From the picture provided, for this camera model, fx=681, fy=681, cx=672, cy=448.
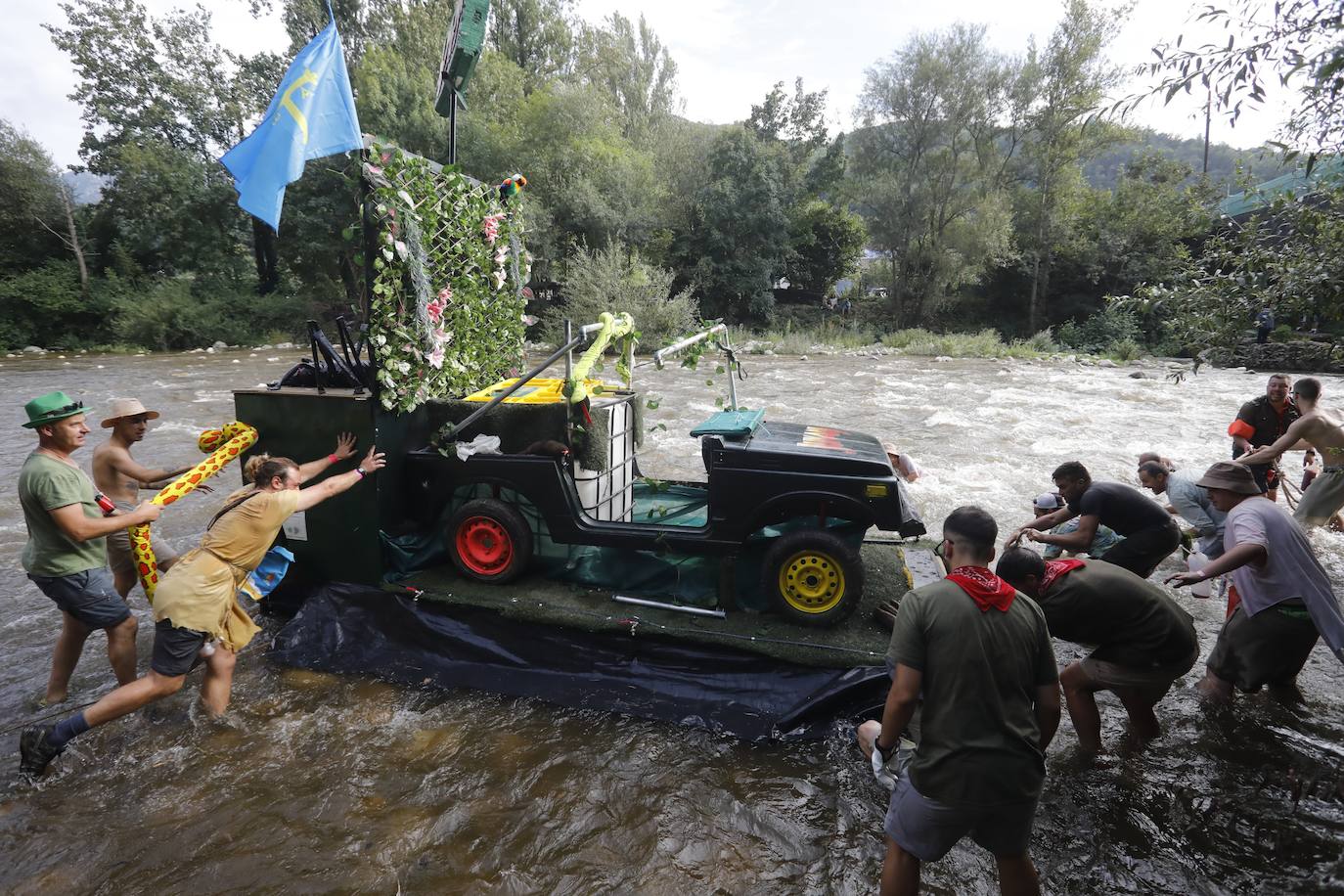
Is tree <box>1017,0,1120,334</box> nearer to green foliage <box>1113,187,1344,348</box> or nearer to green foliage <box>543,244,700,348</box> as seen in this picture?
green foliage <box>543,244,700,348</box>

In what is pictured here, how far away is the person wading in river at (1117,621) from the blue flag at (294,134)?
4.19 metres

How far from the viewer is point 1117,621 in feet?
10.8

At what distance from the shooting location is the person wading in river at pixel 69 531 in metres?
3.54

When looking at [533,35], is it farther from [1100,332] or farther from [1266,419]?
[1266,419]

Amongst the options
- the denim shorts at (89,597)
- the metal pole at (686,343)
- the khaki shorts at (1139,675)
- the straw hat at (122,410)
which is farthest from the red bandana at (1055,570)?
the straw hat at (122,410)

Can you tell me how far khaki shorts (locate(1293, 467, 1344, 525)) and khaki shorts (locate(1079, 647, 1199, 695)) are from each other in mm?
3324

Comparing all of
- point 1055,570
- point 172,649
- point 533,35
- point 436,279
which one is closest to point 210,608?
point 172,649

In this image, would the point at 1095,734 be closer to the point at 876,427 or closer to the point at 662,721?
the point at 662,721

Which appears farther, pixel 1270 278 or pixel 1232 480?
pixel 1232 480

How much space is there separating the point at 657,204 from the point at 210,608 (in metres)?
27.6

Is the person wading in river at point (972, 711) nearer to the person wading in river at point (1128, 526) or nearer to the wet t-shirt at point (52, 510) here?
the person wading in river at point (1128, 526)

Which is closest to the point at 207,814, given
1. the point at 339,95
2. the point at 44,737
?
the point at 44,737

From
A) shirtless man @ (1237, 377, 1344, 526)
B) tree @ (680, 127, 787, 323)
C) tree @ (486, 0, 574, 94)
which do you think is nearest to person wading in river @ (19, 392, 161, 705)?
shirtless man @ (1237, 377, 1344, 526)

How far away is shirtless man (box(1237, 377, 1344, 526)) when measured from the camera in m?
5.20
